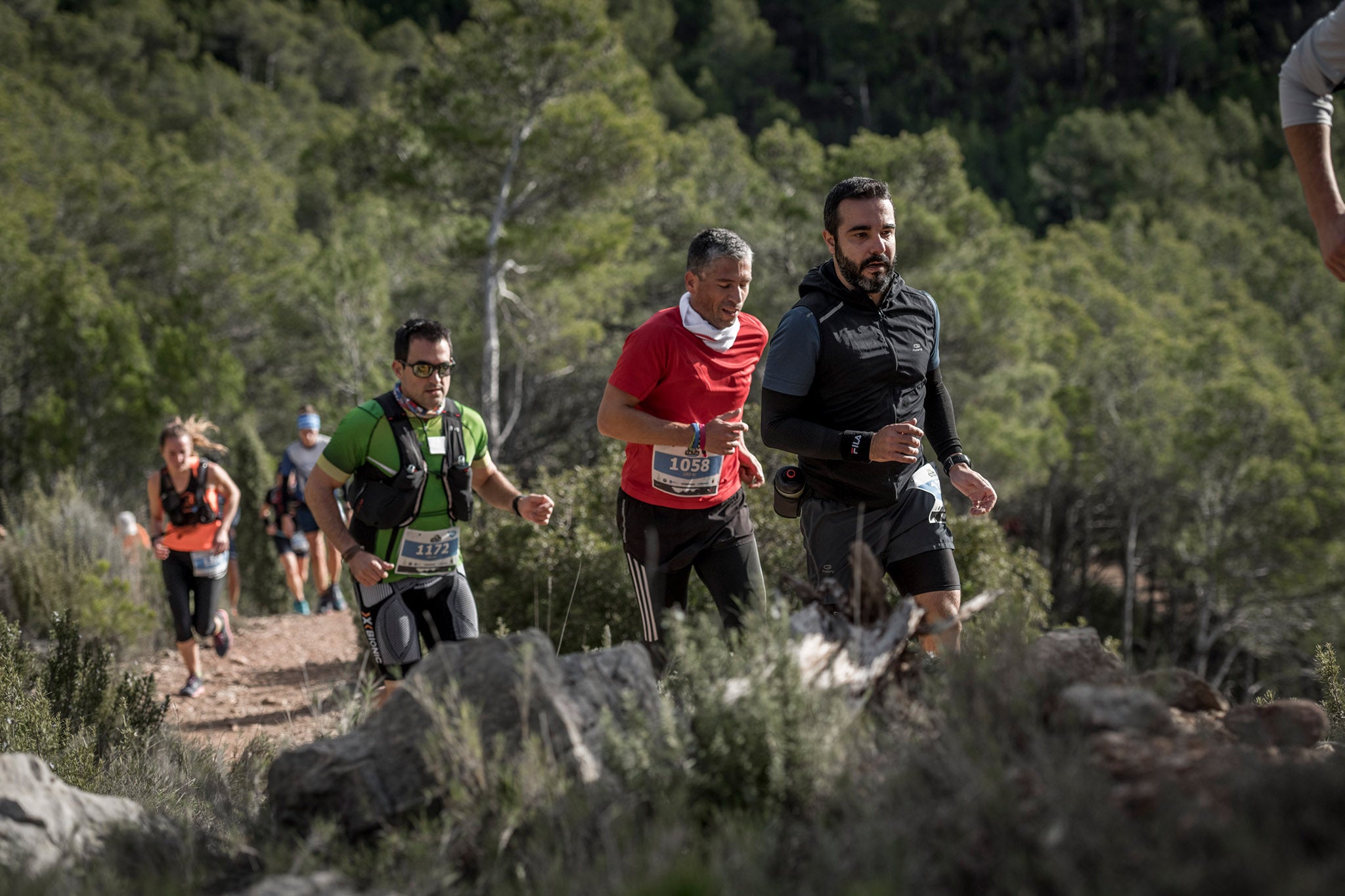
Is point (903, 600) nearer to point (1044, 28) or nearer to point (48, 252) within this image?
point (48, 252)

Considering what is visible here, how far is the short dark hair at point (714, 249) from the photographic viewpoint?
386cm

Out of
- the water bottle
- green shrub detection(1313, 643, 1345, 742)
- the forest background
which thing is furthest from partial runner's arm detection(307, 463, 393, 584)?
the forest background

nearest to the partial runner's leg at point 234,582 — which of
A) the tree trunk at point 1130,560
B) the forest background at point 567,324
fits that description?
the forest background at point 567,324

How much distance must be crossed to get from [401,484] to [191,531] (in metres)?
3.62

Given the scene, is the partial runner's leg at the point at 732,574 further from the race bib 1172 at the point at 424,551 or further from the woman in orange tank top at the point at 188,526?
the woman in orange tank top at the point at 188,526

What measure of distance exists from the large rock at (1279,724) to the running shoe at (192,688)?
652cm

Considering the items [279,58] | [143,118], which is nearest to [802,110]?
[279,58]

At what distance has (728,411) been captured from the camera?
405cm

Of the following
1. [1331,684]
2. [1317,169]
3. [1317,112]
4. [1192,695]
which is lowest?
[1331,684]

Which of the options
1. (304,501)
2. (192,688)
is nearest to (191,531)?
(192,688)

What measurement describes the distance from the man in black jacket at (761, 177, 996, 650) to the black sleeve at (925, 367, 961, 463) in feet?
0.60

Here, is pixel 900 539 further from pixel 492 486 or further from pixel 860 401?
Answer: pixel 492 486

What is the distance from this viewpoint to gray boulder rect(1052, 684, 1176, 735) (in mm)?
2254

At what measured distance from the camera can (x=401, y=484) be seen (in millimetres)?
3955
